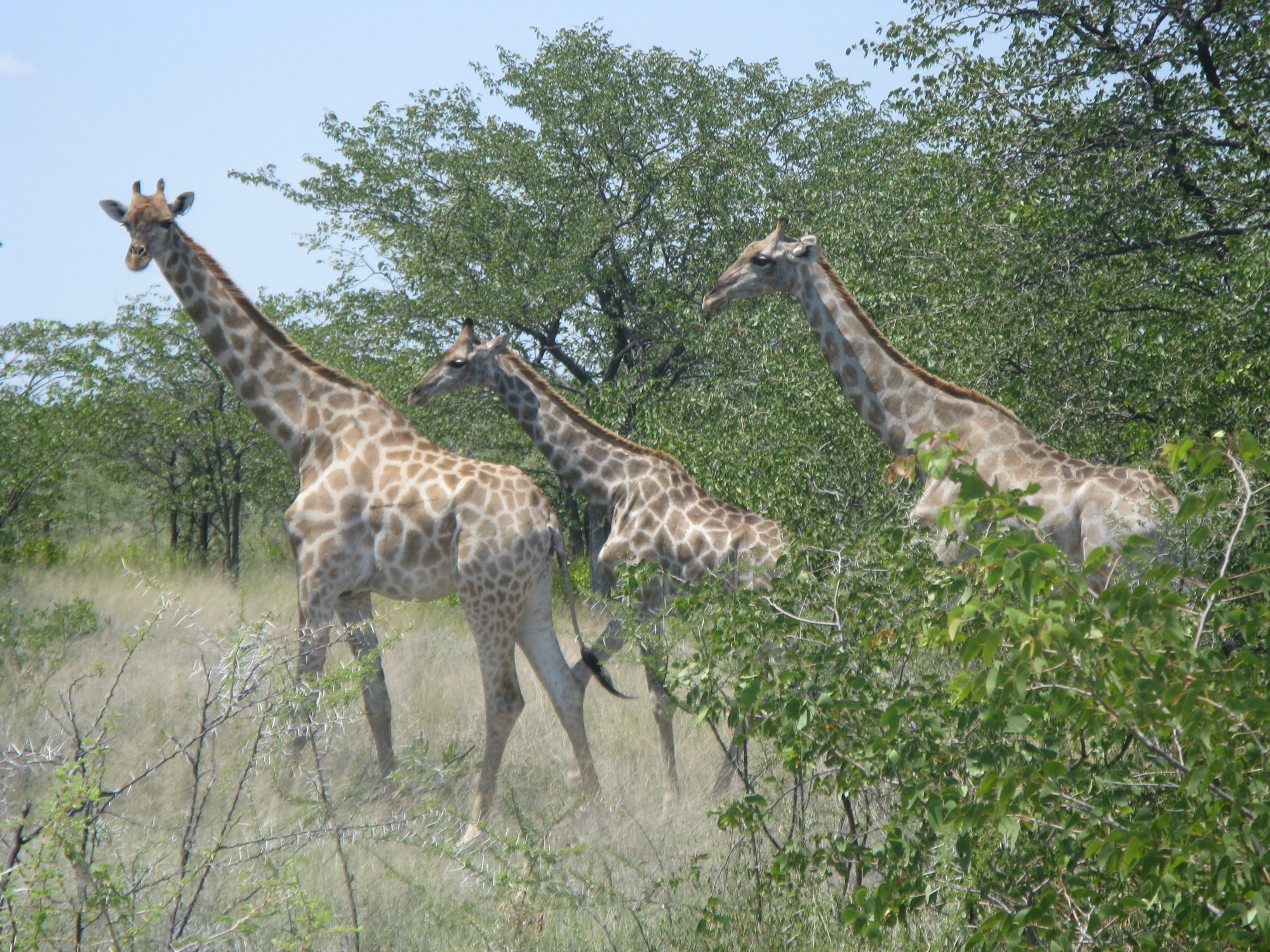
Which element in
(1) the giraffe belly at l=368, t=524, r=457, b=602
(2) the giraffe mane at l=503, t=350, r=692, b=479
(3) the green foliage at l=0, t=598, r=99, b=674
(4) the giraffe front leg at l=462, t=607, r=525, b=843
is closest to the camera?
(4) the giraffe front leg at l=462, t=607, r=525, b=843

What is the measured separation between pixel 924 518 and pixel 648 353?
9445mm

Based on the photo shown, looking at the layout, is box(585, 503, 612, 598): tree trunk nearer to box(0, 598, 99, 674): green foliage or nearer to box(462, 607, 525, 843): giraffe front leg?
box(0, 598, 99, 674): green foliage

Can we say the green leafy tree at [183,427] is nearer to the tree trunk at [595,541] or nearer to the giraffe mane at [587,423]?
the tree trunk at [595,541]

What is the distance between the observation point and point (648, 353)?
1546 centimetres

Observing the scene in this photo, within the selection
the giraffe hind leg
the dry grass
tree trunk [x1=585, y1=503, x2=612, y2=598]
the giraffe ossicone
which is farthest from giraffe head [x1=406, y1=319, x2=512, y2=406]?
tree trunk [x1=585, y1=503, x2=612, y2=598]

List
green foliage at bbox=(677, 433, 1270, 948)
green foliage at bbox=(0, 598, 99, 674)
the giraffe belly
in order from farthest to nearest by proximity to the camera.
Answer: green foliage at bbox=(0, 598, 99, 674)
the giraffe belly
green foliage at bbox=(677, 433, 1270, 948)

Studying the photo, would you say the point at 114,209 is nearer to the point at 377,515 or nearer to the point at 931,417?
the point at 377,515

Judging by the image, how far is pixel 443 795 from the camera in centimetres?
667

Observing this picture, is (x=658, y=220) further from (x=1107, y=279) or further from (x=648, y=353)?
(x=1107, y=279)

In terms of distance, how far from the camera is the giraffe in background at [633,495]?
6949mm

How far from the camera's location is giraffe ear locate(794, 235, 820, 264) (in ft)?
23.4

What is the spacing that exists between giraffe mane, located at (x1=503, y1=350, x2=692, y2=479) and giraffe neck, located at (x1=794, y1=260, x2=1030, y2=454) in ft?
4.26

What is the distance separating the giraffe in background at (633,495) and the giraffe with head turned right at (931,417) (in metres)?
1.01

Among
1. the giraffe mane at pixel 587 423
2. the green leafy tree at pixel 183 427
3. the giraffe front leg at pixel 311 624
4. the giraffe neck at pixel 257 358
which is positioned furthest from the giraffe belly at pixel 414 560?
the green leafy tree at pixel 183 427
